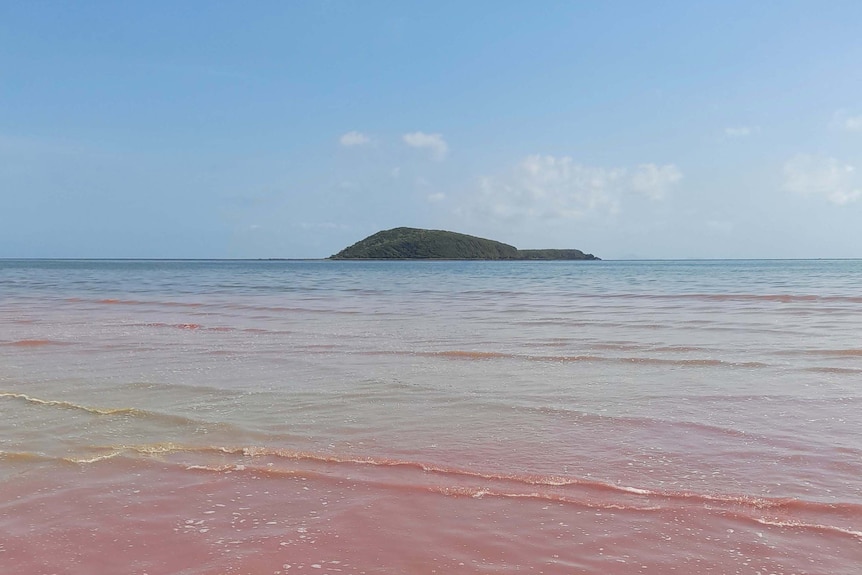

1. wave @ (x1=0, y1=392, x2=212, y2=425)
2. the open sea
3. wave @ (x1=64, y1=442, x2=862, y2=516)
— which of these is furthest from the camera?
wave @ (x1=0, y1=392, x2=212, y2=425)

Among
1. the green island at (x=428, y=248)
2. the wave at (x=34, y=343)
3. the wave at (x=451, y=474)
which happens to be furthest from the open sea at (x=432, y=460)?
the green island at (x=428, y=248)

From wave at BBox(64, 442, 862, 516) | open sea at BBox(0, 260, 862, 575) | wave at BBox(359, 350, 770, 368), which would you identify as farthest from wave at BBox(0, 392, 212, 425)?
wave at BBox(359, 350, 770, 368)

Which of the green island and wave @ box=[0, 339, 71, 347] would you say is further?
the green island

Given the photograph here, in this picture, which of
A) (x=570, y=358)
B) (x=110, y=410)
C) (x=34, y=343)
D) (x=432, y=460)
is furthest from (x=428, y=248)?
(x=432, y=460)

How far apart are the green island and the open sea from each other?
16724cm

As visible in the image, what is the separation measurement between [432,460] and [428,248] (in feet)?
568

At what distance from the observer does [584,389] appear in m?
8.17

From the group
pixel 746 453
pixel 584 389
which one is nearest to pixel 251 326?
pixel 584 389

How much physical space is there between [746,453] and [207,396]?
564 cm

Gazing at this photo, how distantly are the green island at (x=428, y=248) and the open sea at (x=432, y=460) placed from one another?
549ft

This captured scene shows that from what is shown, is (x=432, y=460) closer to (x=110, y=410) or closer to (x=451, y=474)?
(x=451, y=474)

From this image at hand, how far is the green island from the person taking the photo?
587ft

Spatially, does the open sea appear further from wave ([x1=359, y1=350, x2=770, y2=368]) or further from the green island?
the green island

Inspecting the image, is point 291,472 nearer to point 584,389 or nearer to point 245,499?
point 245,499
